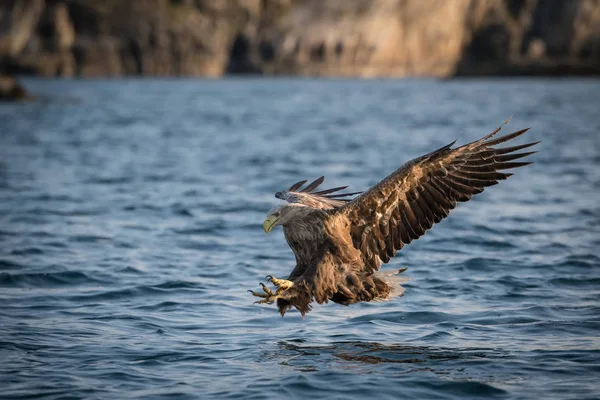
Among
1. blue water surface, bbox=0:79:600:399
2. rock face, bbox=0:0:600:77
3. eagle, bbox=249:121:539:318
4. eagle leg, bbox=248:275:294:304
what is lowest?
blue water surface, bbox=0:79:600:399

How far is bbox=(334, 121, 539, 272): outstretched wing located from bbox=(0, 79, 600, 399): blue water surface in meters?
0.88

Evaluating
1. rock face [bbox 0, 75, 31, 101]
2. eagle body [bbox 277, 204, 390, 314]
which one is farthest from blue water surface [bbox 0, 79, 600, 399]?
rock face [bbox 0, 75, 31, 101]

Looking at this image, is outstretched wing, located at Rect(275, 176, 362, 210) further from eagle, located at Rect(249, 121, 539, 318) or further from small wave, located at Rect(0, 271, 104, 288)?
small wave, located at Rect(0, 271, 104, 288)

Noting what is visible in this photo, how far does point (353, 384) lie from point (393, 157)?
1734 centimetres

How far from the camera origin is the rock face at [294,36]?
131m

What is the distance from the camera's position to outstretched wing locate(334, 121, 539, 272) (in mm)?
7926

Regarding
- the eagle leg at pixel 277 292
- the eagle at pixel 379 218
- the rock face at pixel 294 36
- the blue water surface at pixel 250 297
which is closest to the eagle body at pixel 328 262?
the eagle at pixel 379 218

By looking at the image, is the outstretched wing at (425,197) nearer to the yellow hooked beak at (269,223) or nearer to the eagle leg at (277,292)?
the yellow hooked beak at (269,223)

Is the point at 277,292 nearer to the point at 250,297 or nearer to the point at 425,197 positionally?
the point at 425,197

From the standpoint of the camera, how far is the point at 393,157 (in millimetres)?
23906

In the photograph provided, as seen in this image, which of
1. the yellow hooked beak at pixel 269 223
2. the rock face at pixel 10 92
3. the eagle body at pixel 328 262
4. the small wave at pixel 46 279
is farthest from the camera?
the rock face at pixel 10 92

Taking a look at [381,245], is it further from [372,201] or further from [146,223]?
[146,223]

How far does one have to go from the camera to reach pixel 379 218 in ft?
26.2

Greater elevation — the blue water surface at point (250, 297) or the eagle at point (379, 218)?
the eagle at point (379, 218)
